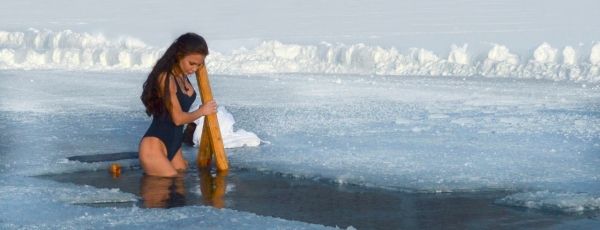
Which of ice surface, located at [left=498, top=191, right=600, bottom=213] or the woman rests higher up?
the woman

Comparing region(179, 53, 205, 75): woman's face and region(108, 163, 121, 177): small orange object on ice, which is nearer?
region(179, 53, 205, 75): woman's face

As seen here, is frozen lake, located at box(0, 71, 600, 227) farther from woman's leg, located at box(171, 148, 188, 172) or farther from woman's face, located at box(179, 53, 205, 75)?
woman's face, located at box(179, 53, 205, 75)

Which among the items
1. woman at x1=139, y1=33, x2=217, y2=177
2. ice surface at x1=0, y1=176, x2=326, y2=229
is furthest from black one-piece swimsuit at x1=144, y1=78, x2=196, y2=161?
ice surface at x1=0, y1=176, x2=326, y2=229

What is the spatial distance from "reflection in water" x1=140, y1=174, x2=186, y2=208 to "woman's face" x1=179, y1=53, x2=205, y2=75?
913mm

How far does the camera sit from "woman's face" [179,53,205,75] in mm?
8461

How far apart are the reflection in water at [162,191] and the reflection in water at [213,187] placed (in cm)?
16

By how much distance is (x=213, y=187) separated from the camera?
25.7 feet

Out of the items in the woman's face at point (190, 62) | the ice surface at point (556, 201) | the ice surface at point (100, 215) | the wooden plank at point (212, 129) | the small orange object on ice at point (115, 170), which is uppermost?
the woman's face at point (190, 62)

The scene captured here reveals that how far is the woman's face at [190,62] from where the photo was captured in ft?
27.8

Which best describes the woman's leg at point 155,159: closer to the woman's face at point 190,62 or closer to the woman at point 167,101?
the woman at point 167,101

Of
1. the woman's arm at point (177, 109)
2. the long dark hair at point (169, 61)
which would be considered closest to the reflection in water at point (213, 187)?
the woman's arm at point (177, 109)

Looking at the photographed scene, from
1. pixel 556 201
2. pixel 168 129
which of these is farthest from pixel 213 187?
pixel 556 201

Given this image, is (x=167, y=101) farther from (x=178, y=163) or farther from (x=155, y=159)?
(x=178, y=163)

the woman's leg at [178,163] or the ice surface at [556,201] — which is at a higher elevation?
the ice surface at [556,201]
